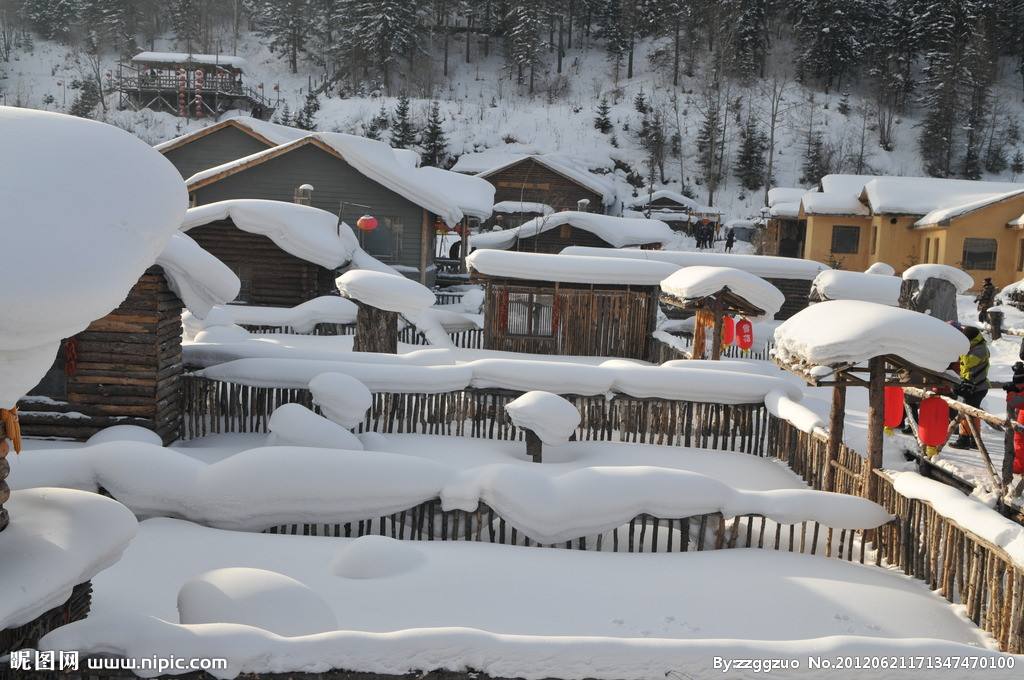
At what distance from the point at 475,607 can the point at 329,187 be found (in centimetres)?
2176

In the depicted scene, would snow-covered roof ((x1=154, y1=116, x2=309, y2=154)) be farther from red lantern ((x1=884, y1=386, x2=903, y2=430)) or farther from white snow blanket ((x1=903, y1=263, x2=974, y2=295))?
red lantern ((x1=884, y1=386, x2=903, y2=430))

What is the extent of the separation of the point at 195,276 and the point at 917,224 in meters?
33.1

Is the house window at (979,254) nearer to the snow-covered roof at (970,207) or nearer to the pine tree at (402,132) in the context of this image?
the snow-covered roof at (970,207)

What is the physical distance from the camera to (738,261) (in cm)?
2852

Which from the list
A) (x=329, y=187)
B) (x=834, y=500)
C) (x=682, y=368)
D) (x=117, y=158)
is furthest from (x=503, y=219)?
(x=117, y=158)

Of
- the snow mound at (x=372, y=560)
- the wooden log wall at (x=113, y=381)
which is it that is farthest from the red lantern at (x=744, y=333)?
the snow mound at (x=372, y=560)

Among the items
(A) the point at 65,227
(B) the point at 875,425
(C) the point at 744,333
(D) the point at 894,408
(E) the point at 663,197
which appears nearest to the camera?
(A) the point at 65,227

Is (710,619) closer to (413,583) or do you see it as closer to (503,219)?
(413,583)

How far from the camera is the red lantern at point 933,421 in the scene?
854cm

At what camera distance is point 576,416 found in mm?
10625

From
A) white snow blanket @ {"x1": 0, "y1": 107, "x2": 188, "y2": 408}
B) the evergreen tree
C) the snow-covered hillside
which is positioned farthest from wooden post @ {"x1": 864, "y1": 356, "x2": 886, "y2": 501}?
the evergreen tree

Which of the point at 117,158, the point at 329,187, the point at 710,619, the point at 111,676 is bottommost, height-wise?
the point at 710,619

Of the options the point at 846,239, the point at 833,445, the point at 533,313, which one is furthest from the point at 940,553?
the point at 846,239

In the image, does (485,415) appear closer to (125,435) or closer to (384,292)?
(384,292)
